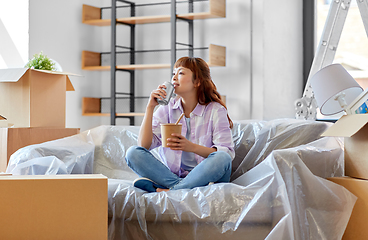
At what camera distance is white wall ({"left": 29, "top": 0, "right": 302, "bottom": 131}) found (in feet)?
9.80

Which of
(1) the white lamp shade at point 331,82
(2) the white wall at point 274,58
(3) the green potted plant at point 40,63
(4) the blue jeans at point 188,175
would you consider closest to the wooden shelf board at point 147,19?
(2) the white wall at point 274,58

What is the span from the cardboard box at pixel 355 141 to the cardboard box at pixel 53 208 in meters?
0.83

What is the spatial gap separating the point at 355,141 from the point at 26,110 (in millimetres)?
1402

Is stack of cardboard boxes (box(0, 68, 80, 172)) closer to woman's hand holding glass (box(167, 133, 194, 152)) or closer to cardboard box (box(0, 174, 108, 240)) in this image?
woman's hand holding glass (box(167, 133, 194, 152))

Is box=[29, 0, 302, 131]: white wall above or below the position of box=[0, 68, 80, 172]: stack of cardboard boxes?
above

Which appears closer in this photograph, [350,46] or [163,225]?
[163,225]

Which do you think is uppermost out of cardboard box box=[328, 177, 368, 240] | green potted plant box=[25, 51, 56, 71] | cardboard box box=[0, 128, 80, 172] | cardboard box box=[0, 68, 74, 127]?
green potted plant box=[25, 51, 56, 71]

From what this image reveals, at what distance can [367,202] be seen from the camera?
146 cm

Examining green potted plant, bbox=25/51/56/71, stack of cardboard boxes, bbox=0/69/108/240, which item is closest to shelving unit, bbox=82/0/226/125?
green potted plant, bbox=25/51/56/71

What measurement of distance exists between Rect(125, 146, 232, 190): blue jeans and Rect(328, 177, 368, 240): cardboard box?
1.36ft

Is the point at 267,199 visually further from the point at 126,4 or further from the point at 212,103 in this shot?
the point at 126,4

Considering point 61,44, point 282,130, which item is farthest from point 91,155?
point 61,44

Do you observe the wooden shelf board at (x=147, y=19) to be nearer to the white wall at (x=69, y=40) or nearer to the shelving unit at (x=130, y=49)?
the shelving unit at (x=130, y=49)

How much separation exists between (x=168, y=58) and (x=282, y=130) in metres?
1.66
